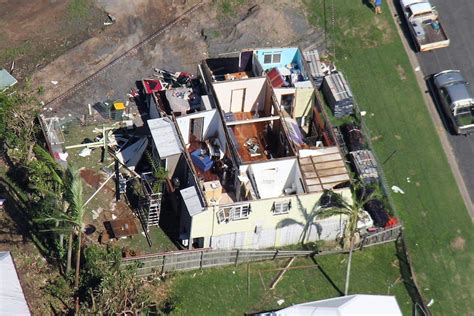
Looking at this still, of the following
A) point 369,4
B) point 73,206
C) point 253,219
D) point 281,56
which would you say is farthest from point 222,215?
point 369,4

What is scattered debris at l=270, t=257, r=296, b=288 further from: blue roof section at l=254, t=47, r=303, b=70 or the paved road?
blue roof section at l=254, t=47, r=303, b=70

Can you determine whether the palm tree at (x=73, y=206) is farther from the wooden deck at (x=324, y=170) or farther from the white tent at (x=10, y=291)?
the wooden deck at (x=324, y=170)

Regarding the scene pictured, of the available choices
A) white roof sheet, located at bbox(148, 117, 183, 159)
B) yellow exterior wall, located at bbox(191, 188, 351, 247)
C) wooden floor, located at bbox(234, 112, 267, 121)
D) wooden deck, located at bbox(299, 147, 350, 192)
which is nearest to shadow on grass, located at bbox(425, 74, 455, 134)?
wooden deck, located at bbox(299, 147, 350, 192)

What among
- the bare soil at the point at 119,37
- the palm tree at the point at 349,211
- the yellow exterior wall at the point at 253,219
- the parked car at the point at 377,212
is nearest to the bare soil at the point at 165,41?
the bare soil at the point at 119,37

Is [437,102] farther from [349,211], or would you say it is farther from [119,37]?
[119,37]

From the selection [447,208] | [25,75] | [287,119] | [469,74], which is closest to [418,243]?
[447,208]
